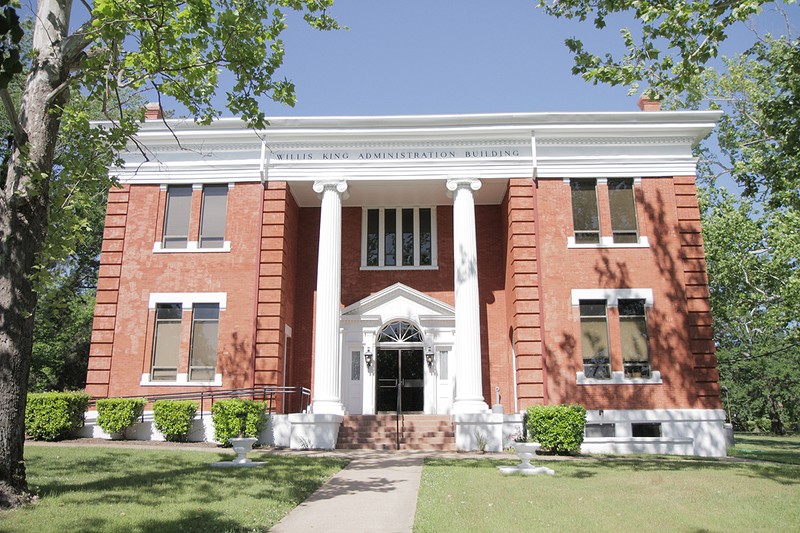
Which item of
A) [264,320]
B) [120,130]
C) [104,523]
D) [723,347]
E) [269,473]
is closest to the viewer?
[104,523]

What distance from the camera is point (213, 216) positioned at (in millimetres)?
19484

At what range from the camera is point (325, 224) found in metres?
19.1

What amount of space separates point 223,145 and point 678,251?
1423 centimetres

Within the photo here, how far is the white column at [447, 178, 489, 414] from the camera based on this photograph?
57.4 feet

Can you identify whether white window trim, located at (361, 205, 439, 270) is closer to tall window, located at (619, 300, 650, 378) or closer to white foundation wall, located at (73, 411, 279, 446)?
tall window, located at (619, 300, 650, 378)

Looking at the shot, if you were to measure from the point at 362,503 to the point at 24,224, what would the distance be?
597 centimetres

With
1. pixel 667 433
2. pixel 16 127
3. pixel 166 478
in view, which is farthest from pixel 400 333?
pixel 16 127

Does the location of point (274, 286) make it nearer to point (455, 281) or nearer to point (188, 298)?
point (188, 298)

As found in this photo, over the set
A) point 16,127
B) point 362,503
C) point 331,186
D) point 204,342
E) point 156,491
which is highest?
point 331,186

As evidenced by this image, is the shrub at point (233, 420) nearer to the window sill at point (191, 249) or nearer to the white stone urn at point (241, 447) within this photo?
the white stone urn at point (241, 447)

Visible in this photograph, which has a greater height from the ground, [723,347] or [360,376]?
[723,347]

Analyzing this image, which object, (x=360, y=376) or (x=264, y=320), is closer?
(x=264, y=320)

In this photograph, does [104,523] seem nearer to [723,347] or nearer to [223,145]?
[223,145]

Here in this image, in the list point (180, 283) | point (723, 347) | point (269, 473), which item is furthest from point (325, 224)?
point (723, 347)
